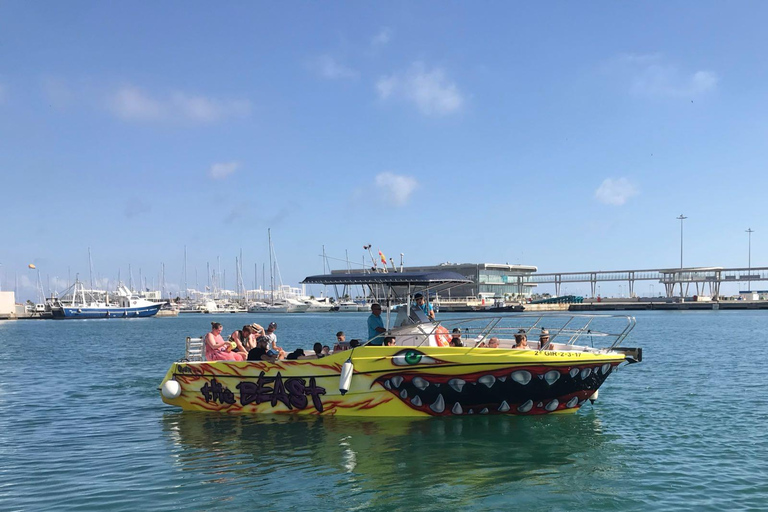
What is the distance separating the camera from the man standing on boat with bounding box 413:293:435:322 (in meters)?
13.7

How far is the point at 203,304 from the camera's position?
15325 centimetres

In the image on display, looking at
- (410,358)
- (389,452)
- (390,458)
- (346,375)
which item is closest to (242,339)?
(346,375)

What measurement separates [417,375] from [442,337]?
112 centimetres

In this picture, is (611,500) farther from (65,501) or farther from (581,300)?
(581,300)

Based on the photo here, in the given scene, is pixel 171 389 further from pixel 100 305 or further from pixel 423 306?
pixel 100 305

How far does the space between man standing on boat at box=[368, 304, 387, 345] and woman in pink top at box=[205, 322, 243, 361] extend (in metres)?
3.19

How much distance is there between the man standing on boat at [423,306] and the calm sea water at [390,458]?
2233 millimetres

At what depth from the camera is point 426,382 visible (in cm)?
1281

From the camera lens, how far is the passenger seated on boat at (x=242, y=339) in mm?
15250

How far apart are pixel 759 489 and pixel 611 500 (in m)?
2.08

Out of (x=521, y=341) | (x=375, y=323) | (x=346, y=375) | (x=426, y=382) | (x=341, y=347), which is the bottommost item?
(x=426, y=382)

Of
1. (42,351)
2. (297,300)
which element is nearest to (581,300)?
(297,300)

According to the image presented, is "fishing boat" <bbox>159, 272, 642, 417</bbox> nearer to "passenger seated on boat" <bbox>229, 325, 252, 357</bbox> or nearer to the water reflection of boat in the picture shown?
the water reflection of boat

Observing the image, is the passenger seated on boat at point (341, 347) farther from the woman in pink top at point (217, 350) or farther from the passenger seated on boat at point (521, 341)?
the passenger seated on boat at point (521, 341)
